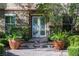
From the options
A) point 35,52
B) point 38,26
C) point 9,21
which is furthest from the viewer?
point 35,52

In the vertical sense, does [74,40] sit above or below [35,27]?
below

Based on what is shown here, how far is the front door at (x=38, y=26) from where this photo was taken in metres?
5.22

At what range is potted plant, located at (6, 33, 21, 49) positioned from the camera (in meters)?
5.29

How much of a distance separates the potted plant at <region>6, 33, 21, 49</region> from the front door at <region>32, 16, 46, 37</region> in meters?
0.46

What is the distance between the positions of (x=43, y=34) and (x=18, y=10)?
2.71 feet

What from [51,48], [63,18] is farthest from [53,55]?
[63,18]

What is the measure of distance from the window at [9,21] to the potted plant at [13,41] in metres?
0.14

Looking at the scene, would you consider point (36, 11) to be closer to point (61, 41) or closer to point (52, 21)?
point (52, 21)

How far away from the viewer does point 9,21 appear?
5.20 m

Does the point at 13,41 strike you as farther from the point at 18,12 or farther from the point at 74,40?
the point at 74,40

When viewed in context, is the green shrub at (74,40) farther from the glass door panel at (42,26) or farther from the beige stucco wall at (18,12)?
the beige stucco wall at (18,12)

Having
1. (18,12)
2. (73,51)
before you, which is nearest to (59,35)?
(73,51)

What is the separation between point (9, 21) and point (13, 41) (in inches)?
19.4

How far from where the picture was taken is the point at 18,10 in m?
5.25
